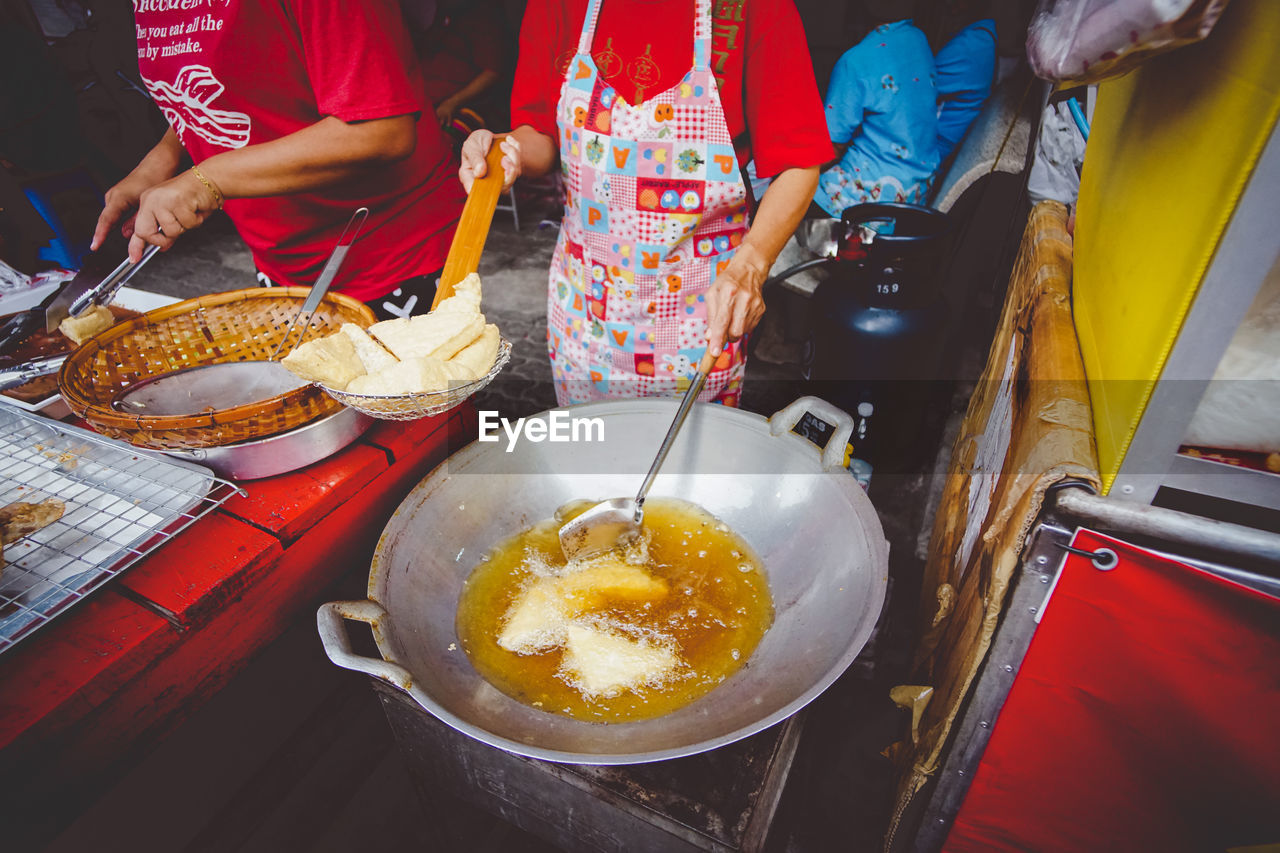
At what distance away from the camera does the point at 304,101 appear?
1.90 m

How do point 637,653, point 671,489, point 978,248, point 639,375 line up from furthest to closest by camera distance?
point 978,248, point 639,375, point 671,489, point 637,653

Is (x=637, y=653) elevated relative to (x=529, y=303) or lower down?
elevated

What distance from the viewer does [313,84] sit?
177 cm

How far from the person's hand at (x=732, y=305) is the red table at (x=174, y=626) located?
870 millimetres

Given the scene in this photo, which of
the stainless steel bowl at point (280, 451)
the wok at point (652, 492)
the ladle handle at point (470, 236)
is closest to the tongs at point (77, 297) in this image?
the stainless steel bowl at point (280, 451)

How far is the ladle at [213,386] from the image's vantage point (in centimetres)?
136

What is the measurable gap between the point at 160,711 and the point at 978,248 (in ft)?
15.2

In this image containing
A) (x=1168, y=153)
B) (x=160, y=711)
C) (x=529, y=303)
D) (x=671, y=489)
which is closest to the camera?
(x=1168, y=153)

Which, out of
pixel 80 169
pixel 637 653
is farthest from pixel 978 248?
pixel 80 169

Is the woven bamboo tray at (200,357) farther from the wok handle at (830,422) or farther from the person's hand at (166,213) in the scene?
the wok handle at (830,422)

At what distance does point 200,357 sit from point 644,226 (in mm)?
1341

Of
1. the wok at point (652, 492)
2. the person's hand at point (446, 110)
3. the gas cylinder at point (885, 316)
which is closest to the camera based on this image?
the wok at point (652, 492)

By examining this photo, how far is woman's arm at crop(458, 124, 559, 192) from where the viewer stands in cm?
175

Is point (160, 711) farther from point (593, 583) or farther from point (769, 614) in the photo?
point (769, 614)
